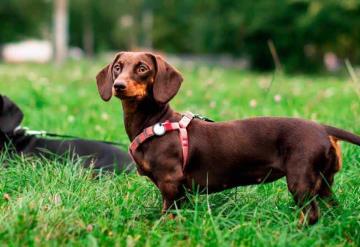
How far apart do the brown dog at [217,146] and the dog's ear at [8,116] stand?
1.83m

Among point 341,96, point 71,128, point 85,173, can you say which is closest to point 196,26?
point 341,96

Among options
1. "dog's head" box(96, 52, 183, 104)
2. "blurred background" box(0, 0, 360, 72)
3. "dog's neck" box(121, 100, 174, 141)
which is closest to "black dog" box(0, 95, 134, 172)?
"dog's neck" box(121, 100, 174, 141)

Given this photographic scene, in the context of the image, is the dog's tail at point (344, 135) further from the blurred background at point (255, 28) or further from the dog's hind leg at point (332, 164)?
the blurred background at point (255, 28)

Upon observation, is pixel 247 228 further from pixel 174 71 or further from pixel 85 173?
pixel 85 173

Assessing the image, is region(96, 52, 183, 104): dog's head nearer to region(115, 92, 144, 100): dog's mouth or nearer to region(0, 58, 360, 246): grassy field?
region(115, 92, 144, 100): dog's mouth

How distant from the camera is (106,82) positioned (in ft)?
10.9

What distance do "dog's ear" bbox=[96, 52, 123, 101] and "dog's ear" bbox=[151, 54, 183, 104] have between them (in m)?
0.28

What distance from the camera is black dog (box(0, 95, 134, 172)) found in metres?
4.79

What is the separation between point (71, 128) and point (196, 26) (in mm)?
25475

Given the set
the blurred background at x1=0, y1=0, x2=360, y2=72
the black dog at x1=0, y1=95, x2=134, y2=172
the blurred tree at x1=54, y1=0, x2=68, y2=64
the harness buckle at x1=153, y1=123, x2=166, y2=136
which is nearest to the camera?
the harness buckle at x1=153, y1=123, x2=166, y2=136

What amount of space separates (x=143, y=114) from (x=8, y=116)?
2.06 metres

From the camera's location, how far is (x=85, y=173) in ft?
12.9

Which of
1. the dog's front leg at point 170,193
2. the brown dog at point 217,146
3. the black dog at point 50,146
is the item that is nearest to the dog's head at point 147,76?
the brown dog at point 217,146

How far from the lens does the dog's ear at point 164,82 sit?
3.13 m
